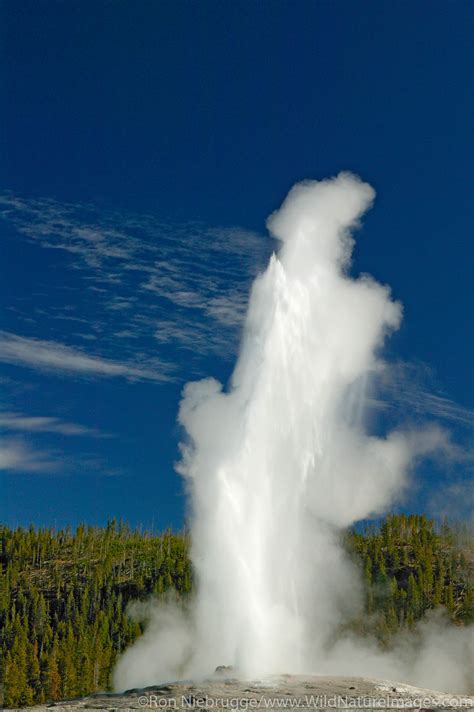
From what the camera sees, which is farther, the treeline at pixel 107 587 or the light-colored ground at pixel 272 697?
the treeline at pixel 107 587

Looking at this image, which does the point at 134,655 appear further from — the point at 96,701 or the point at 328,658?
the point at 96,701

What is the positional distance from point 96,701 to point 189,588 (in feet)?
326

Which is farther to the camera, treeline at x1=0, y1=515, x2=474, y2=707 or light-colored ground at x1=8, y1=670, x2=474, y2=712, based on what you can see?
treeline at x1=0, y1=515, x2=474, y2=707

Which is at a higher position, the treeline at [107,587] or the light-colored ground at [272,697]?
the treeline at [107,587]

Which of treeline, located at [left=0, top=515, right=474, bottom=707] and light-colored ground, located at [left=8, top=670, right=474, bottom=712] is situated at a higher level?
treeline, located at [left=0, top=515, right=474, bottom=707]

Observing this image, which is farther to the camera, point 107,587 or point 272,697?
point 107,587

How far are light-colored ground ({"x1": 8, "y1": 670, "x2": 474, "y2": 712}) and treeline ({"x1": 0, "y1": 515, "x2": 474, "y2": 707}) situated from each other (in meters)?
57.5

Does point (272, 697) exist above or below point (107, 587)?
below

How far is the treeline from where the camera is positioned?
301 feet

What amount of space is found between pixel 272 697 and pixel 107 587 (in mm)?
111223

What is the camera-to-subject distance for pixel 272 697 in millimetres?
30578

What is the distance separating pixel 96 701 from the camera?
32938 mm

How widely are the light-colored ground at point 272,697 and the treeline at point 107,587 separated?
2264 inches

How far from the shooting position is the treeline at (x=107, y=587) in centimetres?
9188
